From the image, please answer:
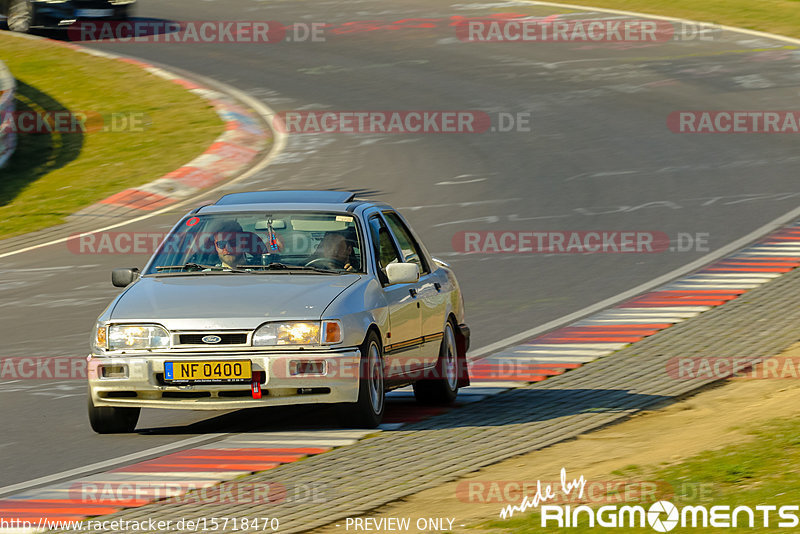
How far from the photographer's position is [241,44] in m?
35.2

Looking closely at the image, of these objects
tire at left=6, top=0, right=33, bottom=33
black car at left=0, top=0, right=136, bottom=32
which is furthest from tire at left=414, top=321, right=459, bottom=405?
tire at left=6, top=0, right=33, bottom=33

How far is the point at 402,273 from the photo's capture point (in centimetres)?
990

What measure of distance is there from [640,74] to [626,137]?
566 centimetres

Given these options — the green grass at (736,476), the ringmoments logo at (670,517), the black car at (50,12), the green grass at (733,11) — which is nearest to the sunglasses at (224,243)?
the green grass at (736,476)

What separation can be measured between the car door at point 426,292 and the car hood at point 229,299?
966 millimetres

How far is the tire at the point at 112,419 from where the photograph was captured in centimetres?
962

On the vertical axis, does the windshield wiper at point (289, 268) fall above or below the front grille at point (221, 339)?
above

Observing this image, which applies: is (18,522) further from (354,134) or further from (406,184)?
(354,134)

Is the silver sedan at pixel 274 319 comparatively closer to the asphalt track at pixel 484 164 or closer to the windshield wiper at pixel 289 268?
the windshield wiper at pixel 289 268

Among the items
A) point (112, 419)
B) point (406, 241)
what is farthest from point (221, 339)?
point (406, 241)

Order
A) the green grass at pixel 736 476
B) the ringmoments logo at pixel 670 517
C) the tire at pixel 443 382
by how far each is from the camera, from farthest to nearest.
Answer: the tire at pixel 443 382, the green grass at pixel 736 476, the ringmoments logo at pixel 670 517

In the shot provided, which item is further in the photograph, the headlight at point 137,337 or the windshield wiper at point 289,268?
the windshield wiper at point 289,268

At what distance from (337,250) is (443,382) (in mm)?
1414

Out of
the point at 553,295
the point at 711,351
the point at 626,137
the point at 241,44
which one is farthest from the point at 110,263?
the point at 241,44
